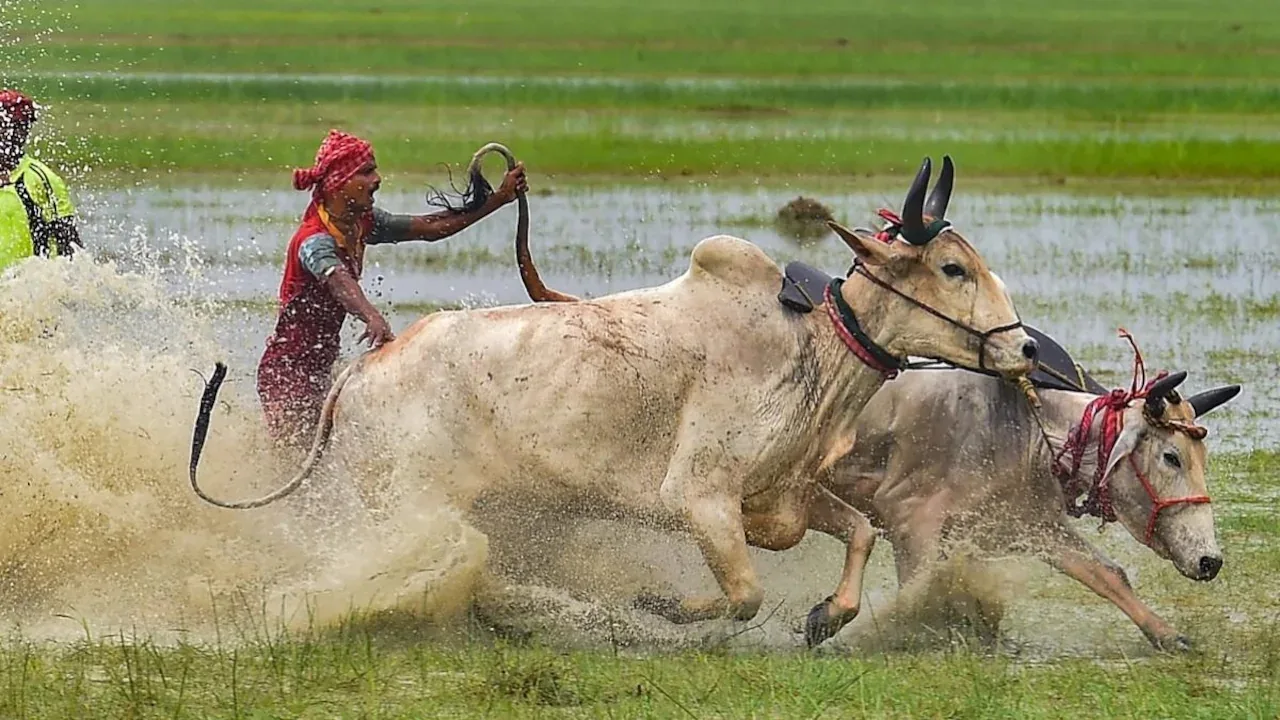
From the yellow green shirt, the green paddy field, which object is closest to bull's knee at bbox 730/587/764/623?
the green paddy field

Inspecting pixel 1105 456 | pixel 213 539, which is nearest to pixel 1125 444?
pixel 1105 456

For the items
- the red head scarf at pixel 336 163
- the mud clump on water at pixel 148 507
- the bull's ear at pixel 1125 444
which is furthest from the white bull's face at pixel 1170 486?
the red head scarf at pixel 336 163

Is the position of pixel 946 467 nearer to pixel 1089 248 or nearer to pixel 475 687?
pixel 475 687

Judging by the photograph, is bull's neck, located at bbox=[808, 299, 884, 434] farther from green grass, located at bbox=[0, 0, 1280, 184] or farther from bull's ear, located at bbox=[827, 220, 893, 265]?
green grass, located at bbox=[0, 0, 1280, 184]

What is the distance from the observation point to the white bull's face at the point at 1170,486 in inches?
295

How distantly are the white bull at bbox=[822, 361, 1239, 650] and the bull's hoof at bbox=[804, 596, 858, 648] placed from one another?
438 millimetres

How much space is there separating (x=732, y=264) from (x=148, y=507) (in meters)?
2.13

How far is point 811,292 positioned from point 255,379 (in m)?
1.99

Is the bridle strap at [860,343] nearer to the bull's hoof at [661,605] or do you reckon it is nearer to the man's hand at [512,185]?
the bull's hoof at [661,605]

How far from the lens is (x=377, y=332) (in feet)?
24.8

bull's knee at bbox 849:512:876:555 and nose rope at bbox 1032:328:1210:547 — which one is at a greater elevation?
nose rope at bbox 1032:328:1210:547

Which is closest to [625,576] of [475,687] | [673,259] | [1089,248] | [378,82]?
[475,687]

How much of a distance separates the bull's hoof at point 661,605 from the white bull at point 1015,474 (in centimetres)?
69

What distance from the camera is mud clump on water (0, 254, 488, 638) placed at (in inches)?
294
